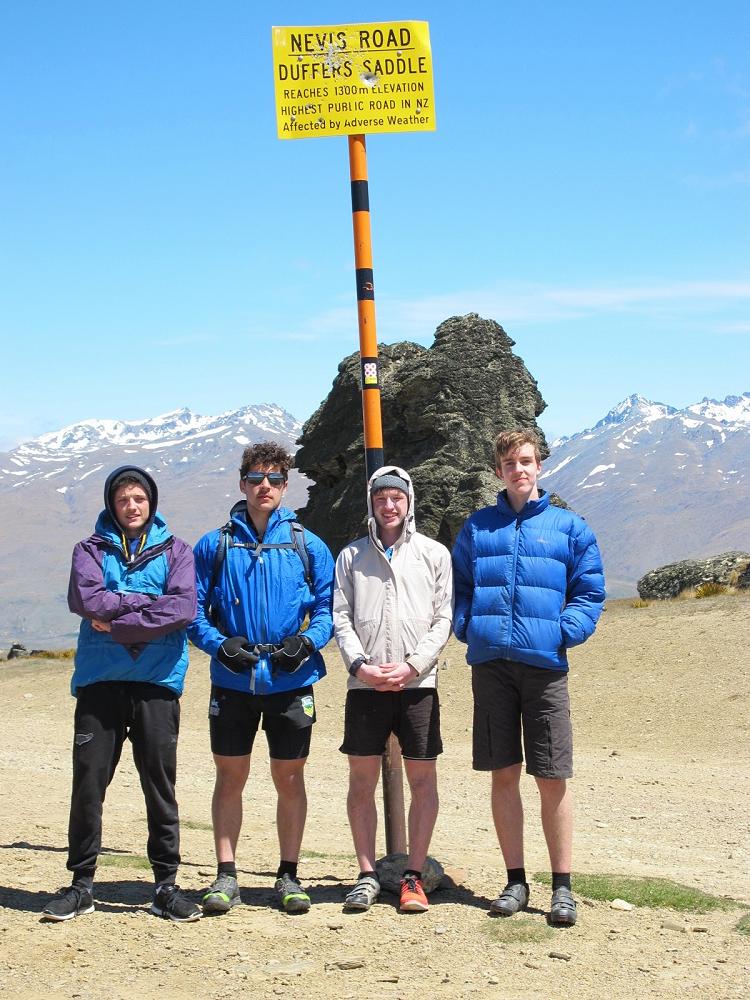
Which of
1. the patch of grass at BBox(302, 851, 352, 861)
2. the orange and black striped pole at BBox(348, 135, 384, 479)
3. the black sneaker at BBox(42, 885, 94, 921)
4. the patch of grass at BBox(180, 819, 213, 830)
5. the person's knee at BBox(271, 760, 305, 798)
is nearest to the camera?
the black sneaker at BBox(42, 885, 94, 921)

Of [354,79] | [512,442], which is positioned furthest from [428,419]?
[512,442]

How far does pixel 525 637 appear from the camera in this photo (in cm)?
590

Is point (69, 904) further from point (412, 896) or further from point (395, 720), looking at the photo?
point (395, 720)

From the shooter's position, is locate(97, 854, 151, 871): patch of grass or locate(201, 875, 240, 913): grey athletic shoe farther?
locate(97, 854, 151, 871): patch of grass

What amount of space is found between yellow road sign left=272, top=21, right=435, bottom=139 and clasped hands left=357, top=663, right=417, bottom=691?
11.0 feet

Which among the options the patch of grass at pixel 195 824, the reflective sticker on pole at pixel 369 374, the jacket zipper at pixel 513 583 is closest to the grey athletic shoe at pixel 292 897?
the jacket zipper at pixel 513 583

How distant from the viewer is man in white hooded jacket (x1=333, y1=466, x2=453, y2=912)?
5.95 metres

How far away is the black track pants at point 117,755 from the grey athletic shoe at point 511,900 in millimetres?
1789

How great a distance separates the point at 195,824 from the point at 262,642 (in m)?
4.29

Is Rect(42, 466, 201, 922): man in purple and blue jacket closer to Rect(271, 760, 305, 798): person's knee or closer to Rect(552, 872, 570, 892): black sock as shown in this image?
Rect(271, 760, 305, 798): person's knee

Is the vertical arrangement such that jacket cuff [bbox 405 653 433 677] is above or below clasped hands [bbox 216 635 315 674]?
below

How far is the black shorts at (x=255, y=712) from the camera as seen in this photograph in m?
5.99

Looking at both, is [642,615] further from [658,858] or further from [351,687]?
[351,687]

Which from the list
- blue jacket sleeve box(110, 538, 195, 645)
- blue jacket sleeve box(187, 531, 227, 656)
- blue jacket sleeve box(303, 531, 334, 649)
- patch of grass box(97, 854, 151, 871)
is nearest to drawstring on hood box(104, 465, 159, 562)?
blue jacket sleeve box(110, 538, 195, 645)
